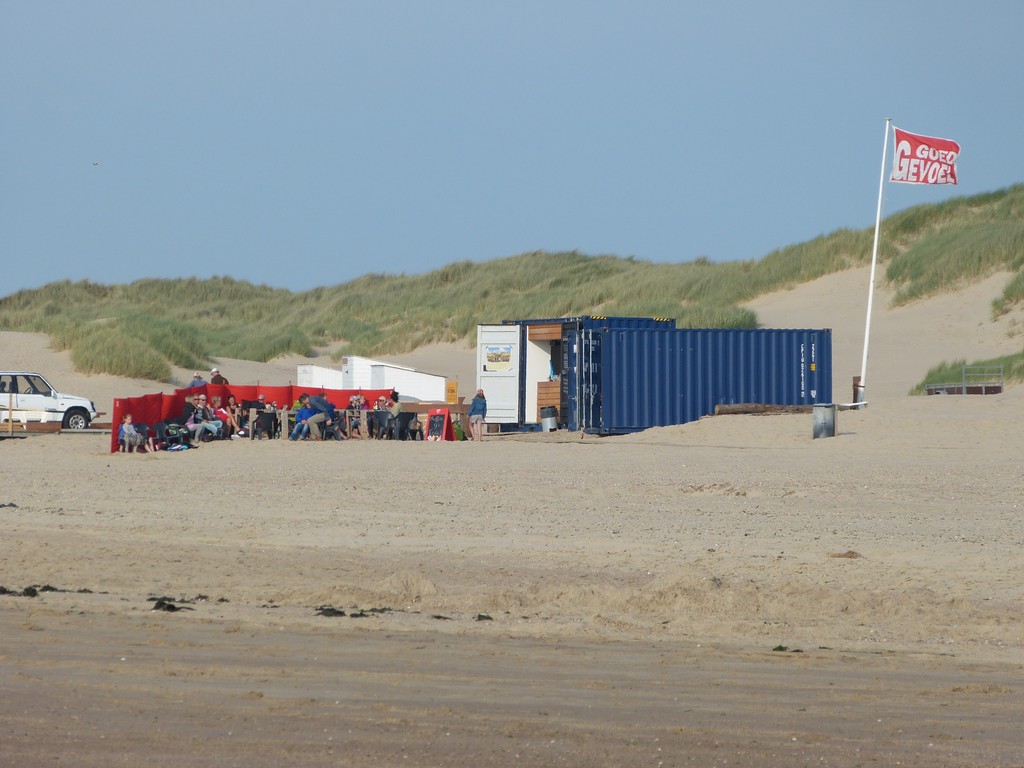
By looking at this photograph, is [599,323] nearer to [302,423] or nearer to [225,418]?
[302,423]

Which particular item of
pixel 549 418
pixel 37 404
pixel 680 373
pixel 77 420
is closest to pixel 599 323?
pixel 680 373

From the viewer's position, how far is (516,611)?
10109 millimetres

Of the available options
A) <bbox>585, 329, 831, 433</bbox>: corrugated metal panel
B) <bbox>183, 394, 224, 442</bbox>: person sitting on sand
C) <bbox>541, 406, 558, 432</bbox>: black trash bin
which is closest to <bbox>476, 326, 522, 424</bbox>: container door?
<bbox>541, 406, 558, 432</bbox>: black trash bin

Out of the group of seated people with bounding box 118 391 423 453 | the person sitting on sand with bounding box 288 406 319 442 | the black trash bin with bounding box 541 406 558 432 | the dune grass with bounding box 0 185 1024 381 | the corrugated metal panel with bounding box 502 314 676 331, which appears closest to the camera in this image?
the group of seated people with bounding box 118 391 423 453

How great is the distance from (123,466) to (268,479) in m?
3.26

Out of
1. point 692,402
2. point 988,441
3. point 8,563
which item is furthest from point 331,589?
point 692,402

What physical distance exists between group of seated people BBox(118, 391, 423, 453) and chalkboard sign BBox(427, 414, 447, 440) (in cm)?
19

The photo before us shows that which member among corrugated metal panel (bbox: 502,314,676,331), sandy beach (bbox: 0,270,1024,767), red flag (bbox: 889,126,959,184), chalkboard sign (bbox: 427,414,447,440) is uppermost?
red flag (bbox: 889,126,959,184)

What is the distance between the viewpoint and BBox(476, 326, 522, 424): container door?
104 ft

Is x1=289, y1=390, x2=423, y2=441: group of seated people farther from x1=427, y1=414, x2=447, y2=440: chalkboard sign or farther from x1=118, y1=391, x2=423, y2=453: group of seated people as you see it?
x1=427, y1=414, x2=447, y2=440: chalkboard sign

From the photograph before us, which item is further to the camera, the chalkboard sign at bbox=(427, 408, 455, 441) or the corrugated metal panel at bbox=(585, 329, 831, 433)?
the corrugated metal panel at bbox=(585, 329, 831, 433)

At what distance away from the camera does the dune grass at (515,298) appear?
48.8 m

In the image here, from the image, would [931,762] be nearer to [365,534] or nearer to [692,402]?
[365,534]

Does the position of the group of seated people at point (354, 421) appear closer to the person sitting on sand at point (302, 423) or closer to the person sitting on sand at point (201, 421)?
the person sitting on sand at point (302, 423)
